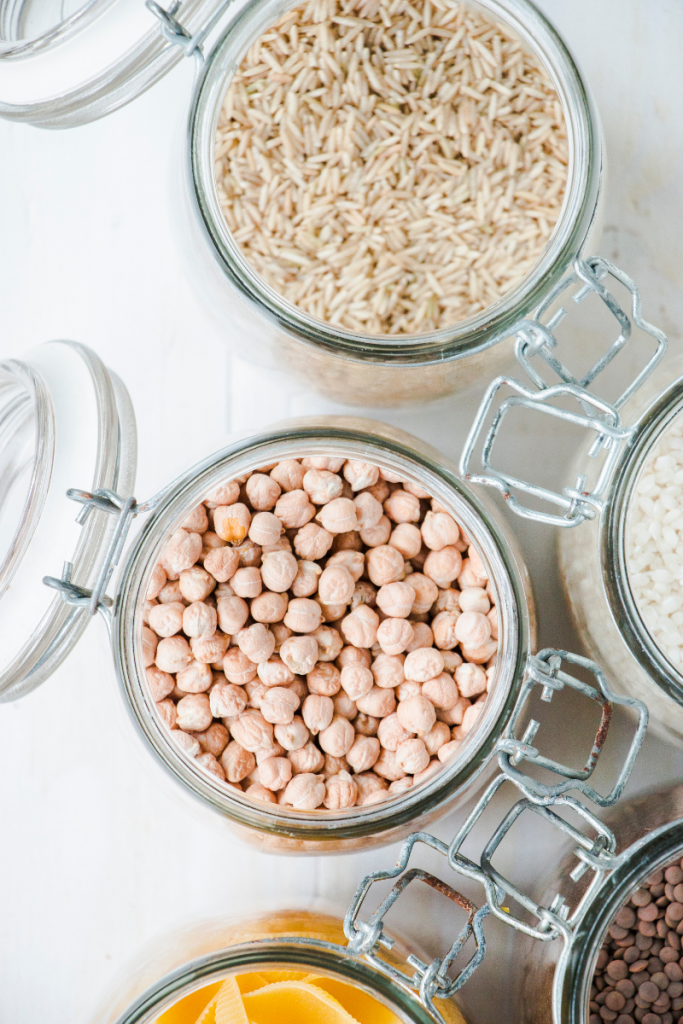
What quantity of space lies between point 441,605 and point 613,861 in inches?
8.2

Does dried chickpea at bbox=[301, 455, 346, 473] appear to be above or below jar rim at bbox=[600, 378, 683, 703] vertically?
above

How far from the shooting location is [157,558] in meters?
0.56

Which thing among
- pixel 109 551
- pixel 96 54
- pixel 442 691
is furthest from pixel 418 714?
pixel 96 54

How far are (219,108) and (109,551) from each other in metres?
0.33

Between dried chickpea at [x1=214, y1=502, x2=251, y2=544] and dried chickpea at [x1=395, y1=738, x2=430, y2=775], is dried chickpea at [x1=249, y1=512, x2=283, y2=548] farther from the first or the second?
dried chickpea at [x1=395, y1=738, x2=430, y2=775]

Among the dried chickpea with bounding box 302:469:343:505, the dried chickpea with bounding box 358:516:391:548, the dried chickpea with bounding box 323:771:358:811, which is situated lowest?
the dried chickpea with bounding box 323:771:358:811

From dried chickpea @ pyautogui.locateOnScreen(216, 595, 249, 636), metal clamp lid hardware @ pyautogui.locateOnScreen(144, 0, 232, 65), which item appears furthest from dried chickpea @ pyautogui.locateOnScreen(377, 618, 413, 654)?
metal clamp lid hardware @ pyautogui.locateOnScreen(144, 0, 232, 65)

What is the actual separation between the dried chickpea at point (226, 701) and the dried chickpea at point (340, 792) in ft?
0.29

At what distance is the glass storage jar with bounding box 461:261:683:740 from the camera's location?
0.47 metres

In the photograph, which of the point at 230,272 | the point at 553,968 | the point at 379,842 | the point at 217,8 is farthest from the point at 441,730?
the point at 217,8

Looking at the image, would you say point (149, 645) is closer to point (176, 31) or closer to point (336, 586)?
point (336, 586)

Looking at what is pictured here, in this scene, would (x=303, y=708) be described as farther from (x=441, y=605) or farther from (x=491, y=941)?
(x=491, y=941)

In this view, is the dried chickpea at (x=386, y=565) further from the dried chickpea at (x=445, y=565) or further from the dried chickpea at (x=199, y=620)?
the dried chickpea at (x=199, y=620)

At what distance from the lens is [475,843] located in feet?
2.21
